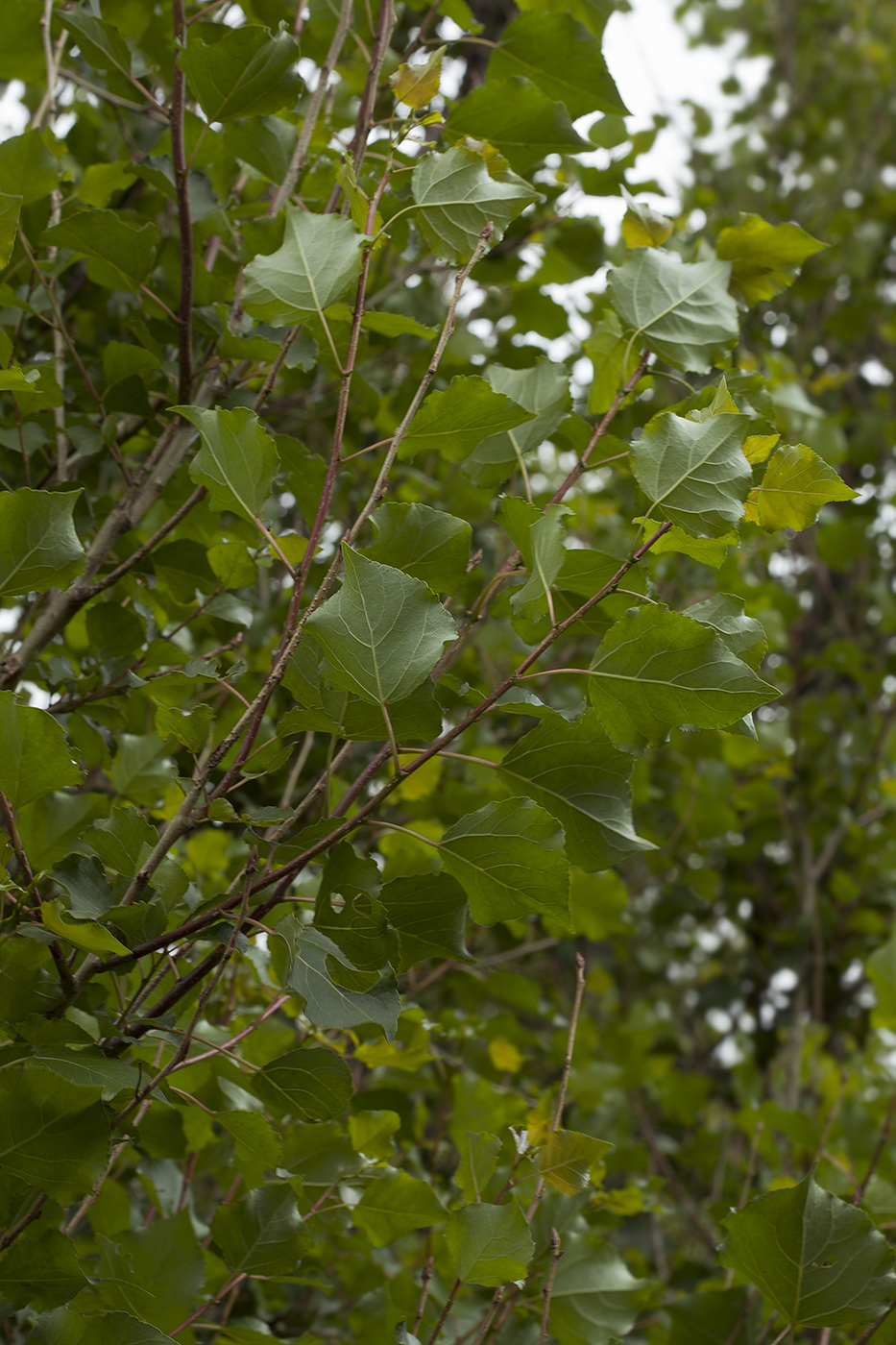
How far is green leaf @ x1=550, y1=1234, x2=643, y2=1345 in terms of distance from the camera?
791mm

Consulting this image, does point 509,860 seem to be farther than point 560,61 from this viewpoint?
No

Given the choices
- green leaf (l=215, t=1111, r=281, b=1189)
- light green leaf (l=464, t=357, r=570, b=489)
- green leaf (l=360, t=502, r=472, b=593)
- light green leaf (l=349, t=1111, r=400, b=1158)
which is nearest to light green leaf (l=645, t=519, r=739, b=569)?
green leaf (l=360, t=502, r=472, b=593)

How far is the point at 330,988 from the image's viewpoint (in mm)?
556

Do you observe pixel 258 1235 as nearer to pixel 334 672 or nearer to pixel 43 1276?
pixel 43 1276

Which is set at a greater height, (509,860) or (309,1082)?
(509,860)

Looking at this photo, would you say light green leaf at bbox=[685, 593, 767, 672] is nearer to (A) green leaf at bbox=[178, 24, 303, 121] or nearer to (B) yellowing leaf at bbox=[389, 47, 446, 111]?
(B) yellowing leaf at bbox=[389, 47, 446, 111]

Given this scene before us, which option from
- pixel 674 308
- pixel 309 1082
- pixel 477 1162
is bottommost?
pixel 477 1162

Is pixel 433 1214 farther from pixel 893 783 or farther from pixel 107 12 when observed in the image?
pixel 893 783

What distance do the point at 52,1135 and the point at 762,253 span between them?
0.76 meters

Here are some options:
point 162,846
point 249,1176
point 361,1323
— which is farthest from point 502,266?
point 361,1323

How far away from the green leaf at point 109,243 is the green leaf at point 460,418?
31cm

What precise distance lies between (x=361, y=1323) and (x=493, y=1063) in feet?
1.29

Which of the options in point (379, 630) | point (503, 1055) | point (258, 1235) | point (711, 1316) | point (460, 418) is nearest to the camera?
point (379, 630)

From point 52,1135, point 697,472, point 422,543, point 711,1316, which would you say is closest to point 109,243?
point 422,543
